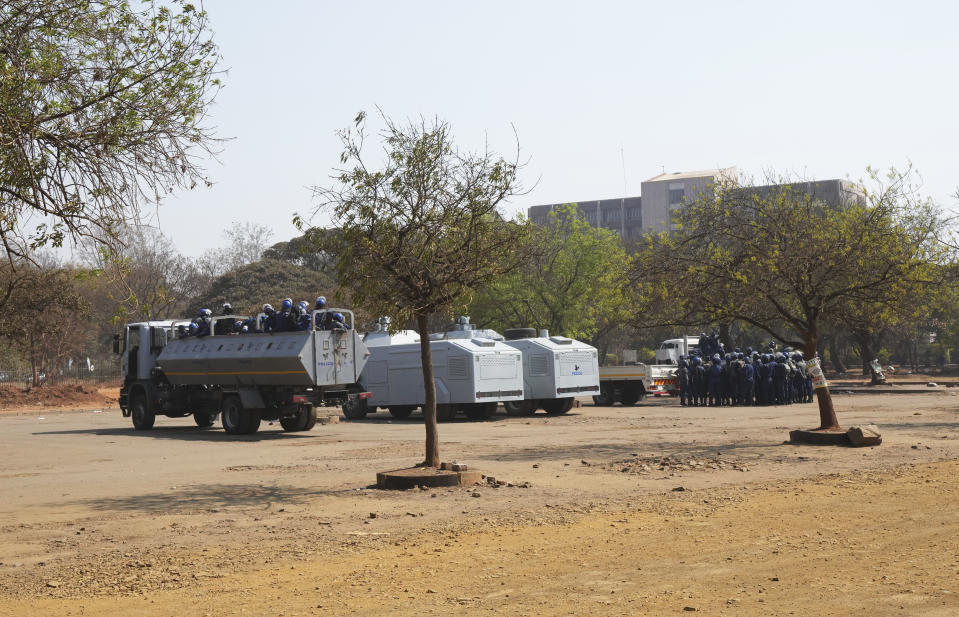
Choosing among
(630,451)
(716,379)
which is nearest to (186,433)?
(630,451)

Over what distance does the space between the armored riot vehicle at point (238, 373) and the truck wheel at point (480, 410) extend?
5.80 meters

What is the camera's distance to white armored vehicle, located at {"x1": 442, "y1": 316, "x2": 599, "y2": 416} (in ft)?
104

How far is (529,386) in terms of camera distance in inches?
1265

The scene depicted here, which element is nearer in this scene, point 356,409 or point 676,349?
point 356,409

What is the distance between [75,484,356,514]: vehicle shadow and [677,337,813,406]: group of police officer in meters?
23.7

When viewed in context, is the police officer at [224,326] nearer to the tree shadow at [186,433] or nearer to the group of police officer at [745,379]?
the tree shadow at [186,433]

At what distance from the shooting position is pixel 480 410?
30.5 m

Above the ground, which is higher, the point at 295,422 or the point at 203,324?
the point at 203,324

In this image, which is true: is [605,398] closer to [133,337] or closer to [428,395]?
[133,337]

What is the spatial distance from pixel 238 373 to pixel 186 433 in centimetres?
314

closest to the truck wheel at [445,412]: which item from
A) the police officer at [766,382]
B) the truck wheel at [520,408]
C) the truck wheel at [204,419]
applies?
the truck wheel at [520,408]

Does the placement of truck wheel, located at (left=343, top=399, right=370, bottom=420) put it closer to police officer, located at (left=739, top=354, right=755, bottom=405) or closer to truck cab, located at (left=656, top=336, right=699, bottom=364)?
police officer, located at (left=739, top=354, right=755, bottom=405)

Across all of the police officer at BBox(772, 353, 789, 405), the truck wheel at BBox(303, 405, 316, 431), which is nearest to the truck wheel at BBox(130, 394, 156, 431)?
the truck wheel at BBox(303, 405, 316, 431)

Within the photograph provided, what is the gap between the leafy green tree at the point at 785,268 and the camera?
18984 mm
